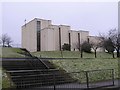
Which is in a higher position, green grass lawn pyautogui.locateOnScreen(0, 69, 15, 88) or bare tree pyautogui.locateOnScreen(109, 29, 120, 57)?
bare tree pyautogui.locateOnScreen(109, 29, 120, 57)

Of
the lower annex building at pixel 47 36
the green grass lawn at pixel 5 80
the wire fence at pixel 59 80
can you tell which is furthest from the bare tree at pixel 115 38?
the green grass lawn at pixel 5 80

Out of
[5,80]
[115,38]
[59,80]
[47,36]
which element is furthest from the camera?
[47,36]

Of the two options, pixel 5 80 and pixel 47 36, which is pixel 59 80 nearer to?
pixel 5 80

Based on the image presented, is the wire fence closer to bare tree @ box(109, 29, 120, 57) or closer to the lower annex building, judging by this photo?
bare tree @ box(109, 29, 120, 57)

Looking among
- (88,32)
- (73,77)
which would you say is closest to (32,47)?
(88,32)

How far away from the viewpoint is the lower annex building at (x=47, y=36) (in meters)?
64.1

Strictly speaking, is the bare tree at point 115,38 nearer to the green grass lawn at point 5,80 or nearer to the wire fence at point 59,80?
the wire fence at point 59,80

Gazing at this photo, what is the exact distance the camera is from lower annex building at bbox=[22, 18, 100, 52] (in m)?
64.1

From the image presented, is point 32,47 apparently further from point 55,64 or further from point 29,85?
point 29,85

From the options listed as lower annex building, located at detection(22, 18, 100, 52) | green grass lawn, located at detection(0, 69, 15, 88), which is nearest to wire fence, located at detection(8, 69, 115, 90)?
green grass lawn, located at detection(0, 69, 15, 88)

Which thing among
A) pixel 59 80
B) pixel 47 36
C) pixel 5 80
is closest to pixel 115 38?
pixel 47 36

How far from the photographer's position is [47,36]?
6347 centimetres

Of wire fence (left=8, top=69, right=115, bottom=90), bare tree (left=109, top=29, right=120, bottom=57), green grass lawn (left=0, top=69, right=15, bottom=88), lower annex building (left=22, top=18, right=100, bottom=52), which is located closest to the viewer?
green grass lawn (left=0, top=69, right=15, bottom=88)

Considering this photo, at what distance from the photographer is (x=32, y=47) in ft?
217
